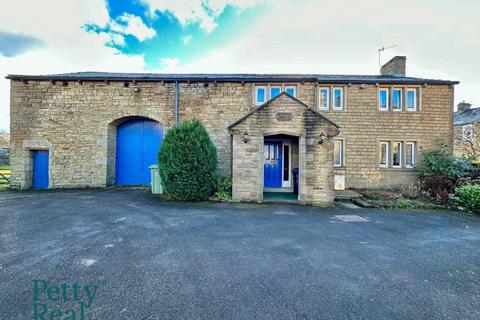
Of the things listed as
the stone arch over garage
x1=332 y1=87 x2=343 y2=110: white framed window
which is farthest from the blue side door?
x1=332 y1=87 x2=343 y2=110: white framed window

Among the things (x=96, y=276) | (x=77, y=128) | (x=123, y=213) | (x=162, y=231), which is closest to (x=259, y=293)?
(x=96, y=276)

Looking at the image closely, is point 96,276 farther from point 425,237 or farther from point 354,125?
point 354,125

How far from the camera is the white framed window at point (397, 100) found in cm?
1168

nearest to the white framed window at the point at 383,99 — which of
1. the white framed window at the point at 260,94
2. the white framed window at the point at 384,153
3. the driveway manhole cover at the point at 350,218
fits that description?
the white framed window at the point at 384,153

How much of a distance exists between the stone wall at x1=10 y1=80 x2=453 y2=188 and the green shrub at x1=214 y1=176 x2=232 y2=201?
6.99ft

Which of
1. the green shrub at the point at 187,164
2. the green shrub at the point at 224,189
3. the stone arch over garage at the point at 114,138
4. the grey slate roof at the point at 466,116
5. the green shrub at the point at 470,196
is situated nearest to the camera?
the green shrub at the point at 470,196

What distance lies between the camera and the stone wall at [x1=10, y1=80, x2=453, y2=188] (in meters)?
10.9

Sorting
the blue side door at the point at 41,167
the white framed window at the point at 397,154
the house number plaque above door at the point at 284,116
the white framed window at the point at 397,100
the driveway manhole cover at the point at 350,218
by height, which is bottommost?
the driveway manhole cover at the point at 350,218

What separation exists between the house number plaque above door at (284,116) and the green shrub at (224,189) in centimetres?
352

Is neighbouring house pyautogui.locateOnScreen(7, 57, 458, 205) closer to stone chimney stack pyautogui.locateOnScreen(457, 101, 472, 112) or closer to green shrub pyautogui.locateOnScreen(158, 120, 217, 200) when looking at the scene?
green shrub pyautogui.locateOnScreen(158, 120, 217, 200)

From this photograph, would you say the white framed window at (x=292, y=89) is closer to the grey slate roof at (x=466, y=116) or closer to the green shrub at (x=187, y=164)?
the green shrub at (x=187, y=164)

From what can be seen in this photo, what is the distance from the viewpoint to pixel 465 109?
77.7ft

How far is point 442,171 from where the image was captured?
10.3 metres

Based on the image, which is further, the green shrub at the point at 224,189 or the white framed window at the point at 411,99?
the white framed window at the point at 411,99
